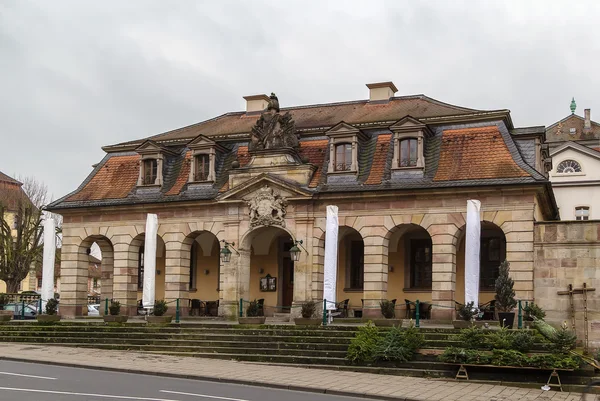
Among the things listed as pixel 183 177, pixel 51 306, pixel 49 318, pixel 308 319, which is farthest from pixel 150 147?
pixel 308 319

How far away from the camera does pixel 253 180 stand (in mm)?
30656

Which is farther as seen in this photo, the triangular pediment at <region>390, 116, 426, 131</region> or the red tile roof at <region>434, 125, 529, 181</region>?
the triangular pediment at <region>390, 116, 426, 131</region>

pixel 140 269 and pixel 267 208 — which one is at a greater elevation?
pixel 267 208

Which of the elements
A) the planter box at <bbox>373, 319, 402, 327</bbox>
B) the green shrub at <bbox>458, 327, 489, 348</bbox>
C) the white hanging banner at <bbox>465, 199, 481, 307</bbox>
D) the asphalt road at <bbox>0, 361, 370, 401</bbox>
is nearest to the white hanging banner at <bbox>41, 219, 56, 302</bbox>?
the asphalt road at <bbox>0, 361, 370, 401</bbox>

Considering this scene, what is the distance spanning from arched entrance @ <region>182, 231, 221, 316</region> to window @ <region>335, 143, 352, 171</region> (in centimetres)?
720

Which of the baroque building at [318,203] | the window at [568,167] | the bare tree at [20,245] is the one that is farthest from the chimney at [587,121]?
the bare tree at [20,245]

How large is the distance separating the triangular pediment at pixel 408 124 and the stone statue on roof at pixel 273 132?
4314 mm

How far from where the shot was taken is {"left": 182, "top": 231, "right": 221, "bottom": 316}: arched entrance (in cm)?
3425

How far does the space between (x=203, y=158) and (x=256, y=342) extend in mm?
11376

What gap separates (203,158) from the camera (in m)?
33.2

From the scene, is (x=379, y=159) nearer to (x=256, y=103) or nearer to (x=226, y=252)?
(x=226, y=252)

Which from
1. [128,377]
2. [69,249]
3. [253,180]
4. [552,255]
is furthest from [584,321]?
[69,249]

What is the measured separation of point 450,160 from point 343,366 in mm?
10228

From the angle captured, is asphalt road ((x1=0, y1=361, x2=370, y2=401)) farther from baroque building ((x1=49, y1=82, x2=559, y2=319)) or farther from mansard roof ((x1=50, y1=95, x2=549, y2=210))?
mansard roof ((x1=50, y1=95, x2=549, y2=210))
